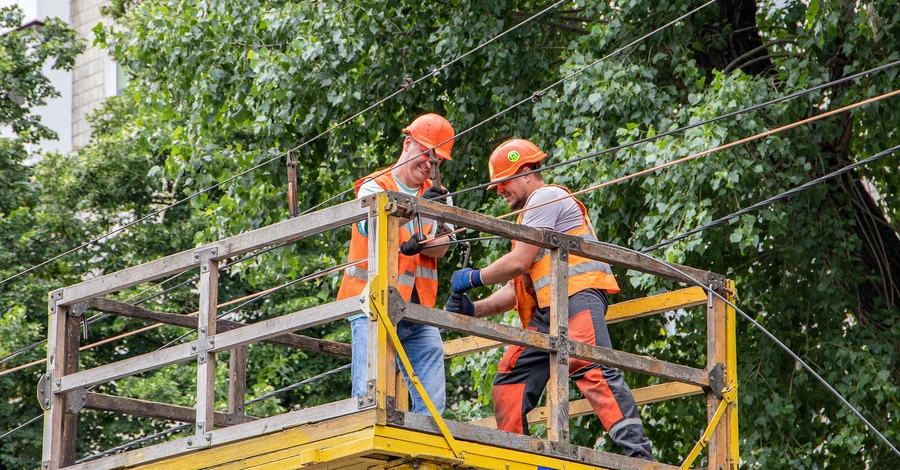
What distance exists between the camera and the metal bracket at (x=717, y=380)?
6.88 metres

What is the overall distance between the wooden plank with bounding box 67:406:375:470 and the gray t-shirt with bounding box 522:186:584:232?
5.20ft

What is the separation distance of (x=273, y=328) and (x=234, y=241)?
0.53 metres

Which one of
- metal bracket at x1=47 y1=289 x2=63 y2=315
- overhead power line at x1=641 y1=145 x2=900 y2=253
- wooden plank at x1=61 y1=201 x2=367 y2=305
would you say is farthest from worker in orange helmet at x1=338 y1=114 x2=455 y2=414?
overhead power line at x1=641 y1=145 x2=900 y2=253

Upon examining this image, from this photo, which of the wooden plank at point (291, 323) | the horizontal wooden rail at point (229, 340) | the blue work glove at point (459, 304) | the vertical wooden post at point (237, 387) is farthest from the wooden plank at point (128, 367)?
the blue work glove at point (459, 304)

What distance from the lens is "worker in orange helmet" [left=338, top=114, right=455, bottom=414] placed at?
6281 millimetres

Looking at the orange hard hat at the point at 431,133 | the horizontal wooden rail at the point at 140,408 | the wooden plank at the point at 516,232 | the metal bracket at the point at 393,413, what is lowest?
the metal bracket at the point at 393,413

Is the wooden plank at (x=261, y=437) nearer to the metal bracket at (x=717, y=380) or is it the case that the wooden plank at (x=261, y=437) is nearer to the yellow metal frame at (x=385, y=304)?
the yellow metal frame at (x=385, y=304)

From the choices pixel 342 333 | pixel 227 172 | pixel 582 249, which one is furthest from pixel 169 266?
pixel 342 333

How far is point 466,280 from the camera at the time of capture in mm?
6645

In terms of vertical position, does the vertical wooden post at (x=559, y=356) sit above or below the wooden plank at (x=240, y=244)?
below

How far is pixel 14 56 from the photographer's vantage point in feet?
66.1

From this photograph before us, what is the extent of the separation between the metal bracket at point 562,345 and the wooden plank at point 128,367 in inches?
63.3

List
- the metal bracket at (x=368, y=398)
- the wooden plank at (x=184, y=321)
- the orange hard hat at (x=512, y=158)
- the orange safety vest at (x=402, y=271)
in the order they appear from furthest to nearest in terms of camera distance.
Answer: the wooden plank at (x=184, y=321) → the orange hard hat at (x=512, y=158) → the orange safety vest at (x=402, y=271) → the metal bracket at (x=368, y=398)

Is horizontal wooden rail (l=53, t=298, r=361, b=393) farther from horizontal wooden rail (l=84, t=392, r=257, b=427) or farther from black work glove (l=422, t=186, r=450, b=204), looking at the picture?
black work glove (l=422, t=186, r=450, b=204)
